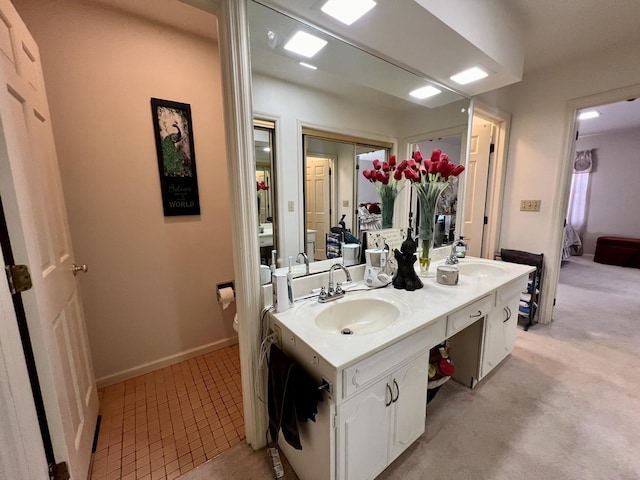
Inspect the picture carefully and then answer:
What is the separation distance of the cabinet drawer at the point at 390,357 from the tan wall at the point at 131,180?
5.30 ft

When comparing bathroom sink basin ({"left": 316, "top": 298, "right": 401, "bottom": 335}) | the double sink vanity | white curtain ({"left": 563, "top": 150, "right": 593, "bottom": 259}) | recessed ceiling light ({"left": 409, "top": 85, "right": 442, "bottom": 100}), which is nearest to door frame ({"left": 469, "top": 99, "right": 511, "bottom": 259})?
recessed ceiling light ({"left": 409, "top": 85, "right": 442, "bottom": 100})

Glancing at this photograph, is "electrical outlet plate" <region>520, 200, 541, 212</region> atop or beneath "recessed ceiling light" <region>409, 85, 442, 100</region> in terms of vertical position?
beneath

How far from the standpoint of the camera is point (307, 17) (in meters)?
1.26

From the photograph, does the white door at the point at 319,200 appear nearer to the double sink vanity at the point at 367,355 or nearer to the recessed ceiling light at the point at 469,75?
the double sink vanity at the point at 367,355

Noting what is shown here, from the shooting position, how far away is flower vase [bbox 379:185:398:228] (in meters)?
1.87

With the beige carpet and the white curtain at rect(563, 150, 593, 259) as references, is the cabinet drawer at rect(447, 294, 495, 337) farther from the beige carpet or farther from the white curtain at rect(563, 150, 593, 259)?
the white curtain at rect(563, 150, 593, 259)

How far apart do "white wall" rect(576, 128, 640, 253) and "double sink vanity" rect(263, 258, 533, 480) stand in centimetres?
593

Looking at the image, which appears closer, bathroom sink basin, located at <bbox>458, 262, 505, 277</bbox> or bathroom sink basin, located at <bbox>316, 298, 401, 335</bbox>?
bathroom sink basin, located at <bbox>316, 298, 401, 335</bbox>

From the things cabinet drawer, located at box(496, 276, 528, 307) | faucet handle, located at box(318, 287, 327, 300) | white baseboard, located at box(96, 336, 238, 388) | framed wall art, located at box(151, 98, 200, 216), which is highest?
framed wall art, located at box(151, 98, 200, 216)

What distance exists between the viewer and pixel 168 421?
1584 millimetres

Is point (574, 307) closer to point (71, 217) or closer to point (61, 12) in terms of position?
point (71, 217)

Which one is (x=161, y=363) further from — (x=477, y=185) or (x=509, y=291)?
(x=477, y=185)

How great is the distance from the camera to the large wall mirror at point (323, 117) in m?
1.29

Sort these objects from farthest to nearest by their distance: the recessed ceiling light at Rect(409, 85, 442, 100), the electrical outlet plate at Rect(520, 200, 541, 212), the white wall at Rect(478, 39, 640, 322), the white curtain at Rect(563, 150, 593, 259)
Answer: the white curtain at Rect(563, 150, 593, 259), the electrical outlet plate at Rect(520, 200, 541, 212), the white wall at Rect(478, 39, 640, 322), the recessed ceiling light at Rect(409, 85, 442, 100)
